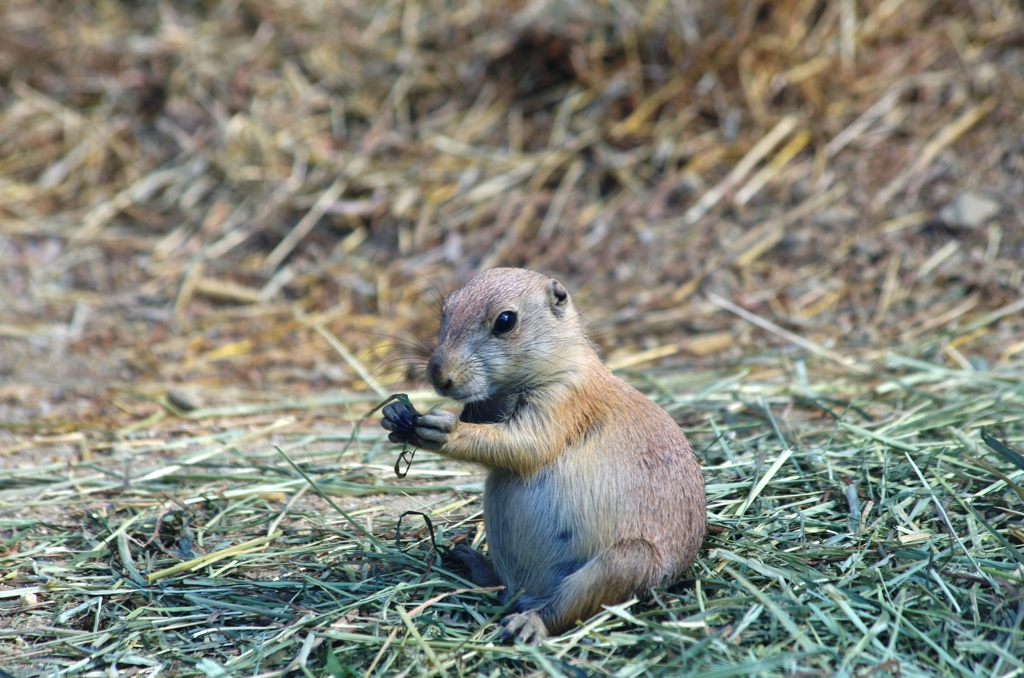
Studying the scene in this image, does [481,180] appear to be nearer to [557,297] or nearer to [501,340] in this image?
[557,297]

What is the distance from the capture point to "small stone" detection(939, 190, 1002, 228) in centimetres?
675

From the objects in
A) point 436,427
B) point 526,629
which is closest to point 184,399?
point 436,427

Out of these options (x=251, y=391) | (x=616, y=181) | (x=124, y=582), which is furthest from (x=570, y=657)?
(x=616, y=181)

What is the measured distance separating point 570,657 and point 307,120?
20.9 feet

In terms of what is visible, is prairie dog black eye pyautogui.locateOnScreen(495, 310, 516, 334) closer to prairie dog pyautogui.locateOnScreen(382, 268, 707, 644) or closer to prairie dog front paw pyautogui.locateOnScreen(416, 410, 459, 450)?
prairie dog pyautogui.locateOnScreen(382, 268, 707, 644)

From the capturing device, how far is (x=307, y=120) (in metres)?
8.39

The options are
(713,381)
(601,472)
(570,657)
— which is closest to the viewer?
(570,657)

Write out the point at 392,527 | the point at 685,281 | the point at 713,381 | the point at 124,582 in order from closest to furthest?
the point at 124,582
the point at 392,527
the point at 713,381
the point at 685,281

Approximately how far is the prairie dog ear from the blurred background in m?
2.45

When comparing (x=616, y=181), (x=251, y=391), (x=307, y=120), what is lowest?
(x=251, y=391)

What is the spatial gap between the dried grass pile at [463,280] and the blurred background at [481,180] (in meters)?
0.03

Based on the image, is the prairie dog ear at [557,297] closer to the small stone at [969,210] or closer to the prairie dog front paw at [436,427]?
the prairie dog front paw at [436,427]

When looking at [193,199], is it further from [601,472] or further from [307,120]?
[601,472]

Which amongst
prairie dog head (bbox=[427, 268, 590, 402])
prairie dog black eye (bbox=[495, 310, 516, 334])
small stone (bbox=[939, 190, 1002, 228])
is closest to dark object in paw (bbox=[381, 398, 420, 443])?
prairie dog head (bbox=[427, 268, 590, 402])
